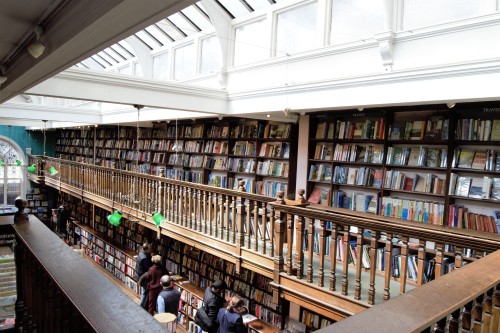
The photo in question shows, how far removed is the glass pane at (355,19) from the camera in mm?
4324

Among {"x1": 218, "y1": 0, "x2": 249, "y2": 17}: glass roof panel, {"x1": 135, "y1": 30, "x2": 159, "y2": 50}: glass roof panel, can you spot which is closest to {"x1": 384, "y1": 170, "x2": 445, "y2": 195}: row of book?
{"x1": 218, "y1": 0, "x2": 249, "y2": 17}: glass roof panel

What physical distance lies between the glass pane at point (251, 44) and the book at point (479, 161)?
10.5ft

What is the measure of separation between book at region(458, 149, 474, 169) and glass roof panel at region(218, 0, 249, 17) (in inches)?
153

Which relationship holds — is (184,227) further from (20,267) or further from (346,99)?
(20,267)

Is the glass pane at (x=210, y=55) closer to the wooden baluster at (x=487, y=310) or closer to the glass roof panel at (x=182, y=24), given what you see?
the glass roof panel at (x=182, y=24)

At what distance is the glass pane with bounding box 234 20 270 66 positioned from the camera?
565 centimetres

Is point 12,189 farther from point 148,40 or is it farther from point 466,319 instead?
point 466,319

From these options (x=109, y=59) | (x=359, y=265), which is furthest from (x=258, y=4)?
(x=109, y=59)

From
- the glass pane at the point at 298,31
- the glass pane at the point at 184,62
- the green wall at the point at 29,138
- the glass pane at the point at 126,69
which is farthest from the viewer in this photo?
the green wall at the point at 29,138

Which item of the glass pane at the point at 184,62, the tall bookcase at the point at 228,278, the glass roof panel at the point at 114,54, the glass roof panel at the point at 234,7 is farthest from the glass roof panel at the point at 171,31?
the tall bookcase at the point at 228,278

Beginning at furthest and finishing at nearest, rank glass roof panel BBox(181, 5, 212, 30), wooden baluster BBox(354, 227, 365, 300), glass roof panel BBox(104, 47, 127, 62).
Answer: glass roof panel BBox(104, 47, 127, 62)
glass roof panel BBox(181, 5, 212, 30)
wooden baluster BBox(354, 227, 365, 300)

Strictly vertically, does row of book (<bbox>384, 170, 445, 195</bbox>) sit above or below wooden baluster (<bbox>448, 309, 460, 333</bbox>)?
above

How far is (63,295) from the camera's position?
3.20ft

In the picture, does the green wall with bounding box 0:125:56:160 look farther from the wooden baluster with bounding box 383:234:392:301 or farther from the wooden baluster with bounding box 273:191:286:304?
the wooden baluster with bounding box 383:234:392:301
